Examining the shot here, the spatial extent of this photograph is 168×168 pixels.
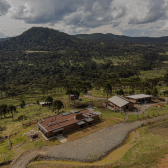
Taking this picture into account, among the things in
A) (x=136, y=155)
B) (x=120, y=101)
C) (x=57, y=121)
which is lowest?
(x=136, y=155)

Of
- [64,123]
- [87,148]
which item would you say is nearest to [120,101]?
[64,123]

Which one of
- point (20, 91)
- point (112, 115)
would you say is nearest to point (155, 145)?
point (112, 115)

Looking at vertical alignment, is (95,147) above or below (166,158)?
below

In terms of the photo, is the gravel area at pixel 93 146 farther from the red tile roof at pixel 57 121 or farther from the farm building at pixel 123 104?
the farm building at pixel 123 104

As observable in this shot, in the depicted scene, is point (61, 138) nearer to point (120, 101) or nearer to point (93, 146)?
point (93, 146)

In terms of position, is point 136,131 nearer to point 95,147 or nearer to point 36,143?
point 95,147
